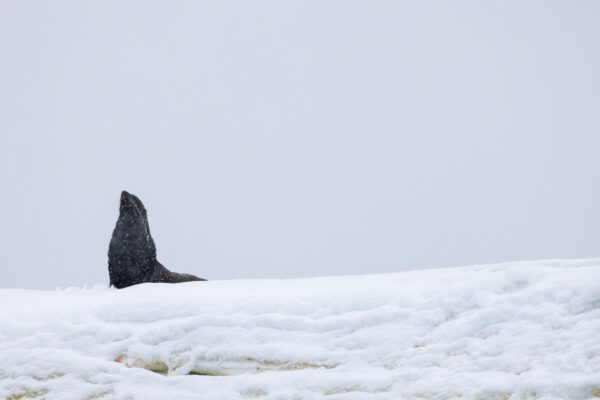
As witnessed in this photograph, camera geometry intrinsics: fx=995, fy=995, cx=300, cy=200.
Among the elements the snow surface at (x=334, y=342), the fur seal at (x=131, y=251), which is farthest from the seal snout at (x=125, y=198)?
the snow surface at (x=334, y=342)

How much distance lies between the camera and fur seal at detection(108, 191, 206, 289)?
483 inches

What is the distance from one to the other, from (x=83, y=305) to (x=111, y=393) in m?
1.20

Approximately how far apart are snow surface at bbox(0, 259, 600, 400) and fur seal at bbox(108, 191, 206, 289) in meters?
4.81

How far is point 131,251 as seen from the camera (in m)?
12.4

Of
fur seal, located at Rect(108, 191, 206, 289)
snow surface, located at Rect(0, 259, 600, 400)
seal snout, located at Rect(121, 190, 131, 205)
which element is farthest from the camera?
seal snout, located at Rect(121, 190, 131, 205)

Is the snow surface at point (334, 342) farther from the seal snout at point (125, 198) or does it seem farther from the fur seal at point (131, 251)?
the seal snout at point (125, 198)

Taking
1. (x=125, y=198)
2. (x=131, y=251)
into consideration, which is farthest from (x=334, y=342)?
(x=125, y=198)

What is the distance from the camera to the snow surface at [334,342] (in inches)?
228

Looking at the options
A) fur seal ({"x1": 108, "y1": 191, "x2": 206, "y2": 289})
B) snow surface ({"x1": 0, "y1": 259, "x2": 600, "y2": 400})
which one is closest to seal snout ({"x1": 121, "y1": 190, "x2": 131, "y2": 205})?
fur seal ({"x1": 108, "y1": 191, "x2": 206, "y2": 289})

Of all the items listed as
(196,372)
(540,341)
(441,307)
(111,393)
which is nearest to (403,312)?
(441,307)

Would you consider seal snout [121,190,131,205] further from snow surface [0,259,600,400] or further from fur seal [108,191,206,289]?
snow surface [0,259,600,400]

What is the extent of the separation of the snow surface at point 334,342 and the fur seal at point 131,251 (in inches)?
190

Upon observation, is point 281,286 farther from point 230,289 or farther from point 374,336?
point 374,336

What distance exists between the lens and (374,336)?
632 cm
